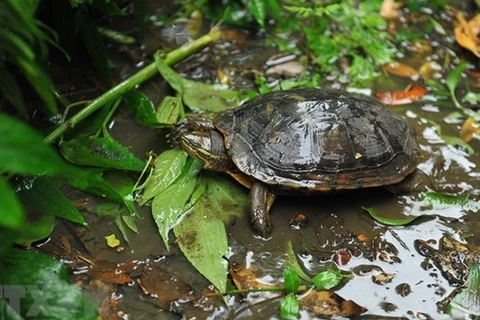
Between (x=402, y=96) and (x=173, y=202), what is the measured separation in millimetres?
1935

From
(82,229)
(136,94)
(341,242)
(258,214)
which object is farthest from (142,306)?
(136,94)

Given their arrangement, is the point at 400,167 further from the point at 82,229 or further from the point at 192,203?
the point at 82,229

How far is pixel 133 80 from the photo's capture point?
389cm

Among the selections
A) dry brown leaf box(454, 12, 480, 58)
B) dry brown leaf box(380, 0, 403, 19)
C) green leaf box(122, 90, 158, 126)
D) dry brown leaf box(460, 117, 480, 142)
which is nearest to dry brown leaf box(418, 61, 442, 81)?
dry brown leaf box(454, 12, 480, 58)

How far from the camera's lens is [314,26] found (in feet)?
15.5

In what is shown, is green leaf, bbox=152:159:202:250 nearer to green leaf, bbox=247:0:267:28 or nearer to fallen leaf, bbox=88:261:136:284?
fallen leaf, bbox=88:261:136:284

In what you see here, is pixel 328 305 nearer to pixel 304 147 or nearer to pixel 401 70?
pixel 304 147

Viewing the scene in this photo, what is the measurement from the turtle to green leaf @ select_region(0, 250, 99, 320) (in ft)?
3.71

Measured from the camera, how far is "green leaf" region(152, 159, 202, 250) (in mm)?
3203

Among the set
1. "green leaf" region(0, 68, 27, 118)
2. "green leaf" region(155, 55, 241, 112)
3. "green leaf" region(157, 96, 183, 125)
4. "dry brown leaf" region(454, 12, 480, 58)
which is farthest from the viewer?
"dry brown leaf" region(454, 12, 480, 58)

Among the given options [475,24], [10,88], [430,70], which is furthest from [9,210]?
[475,24]

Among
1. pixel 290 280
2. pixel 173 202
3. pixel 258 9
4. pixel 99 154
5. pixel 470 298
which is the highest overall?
pixel 258 9

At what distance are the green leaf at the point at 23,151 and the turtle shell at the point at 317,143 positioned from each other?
1.65m

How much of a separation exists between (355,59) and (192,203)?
6.25ft
